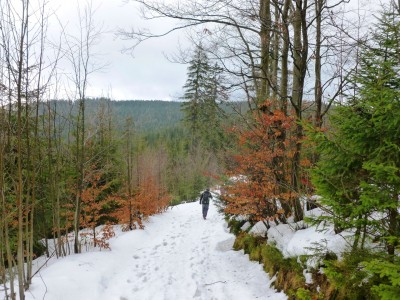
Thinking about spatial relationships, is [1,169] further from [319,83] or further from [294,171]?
[319,83]

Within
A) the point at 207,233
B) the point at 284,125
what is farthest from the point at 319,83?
the point at 207,233

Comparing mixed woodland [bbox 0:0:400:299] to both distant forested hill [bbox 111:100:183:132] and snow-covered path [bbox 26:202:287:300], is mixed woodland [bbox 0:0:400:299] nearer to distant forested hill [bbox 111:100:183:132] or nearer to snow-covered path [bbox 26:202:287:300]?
snow-covered path [bbox 26:202:287:300]

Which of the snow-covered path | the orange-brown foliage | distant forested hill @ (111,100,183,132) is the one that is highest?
distant forested hill @ (111,100,183,132)

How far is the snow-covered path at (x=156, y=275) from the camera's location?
→ 5.60 meters

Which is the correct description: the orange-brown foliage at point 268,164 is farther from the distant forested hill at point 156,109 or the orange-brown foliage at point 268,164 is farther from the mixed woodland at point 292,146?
the distant forested hill at point 156,109

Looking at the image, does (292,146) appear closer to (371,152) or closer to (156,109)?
(371,152)

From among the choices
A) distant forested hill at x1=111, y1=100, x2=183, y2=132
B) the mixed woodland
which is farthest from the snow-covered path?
distant forested hill at x1=111, y1=100, x2=183, y2=132

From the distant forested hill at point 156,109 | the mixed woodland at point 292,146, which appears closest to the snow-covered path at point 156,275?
the mixed woodland at point 292,146

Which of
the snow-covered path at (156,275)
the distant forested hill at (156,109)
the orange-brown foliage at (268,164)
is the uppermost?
the distant forested hill at (156,109)

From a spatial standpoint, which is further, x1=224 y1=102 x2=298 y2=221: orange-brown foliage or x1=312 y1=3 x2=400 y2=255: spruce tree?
x1=224 y1=102 x2=298 y2=221: orange-brown foliage

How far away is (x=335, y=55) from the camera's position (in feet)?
21.5

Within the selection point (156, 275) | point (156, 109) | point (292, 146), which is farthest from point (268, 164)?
point (156, 109)

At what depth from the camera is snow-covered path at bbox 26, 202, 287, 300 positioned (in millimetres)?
5602

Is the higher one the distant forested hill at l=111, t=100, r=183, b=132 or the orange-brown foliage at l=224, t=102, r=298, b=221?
the distant forested hill at l=111, t=100, r=183, b=132
